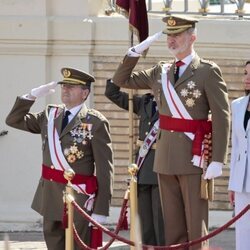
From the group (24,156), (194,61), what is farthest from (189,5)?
(194,61)

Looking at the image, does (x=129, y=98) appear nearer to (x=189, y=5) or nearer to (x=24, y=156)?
(x=24, y=156)

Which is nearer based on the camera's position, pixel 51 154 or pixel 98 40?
pixel 51 154

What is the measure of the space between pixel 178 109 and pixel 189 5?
4526mm

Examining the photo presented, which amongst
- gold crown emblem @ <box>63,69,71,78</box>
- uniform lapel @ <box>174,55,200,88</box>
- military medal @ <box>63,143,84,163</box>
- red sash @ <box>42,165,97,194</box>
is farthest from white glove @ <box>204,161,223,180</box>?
gold crown emblem @ <box>63,69,71,78</box>

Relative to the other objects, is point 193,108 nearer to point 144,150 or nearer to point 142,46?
point 142,46

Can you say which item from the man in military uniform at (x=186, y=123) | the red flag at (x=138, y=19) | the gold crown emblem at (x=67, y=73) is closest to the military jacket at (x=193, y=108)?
the man in military uniform at (x=186, y=123)

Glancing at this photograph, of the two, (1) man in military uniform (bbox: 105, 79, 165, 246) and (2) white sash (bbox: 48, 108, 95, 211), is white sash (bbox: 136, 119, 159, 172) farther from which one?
(2) white sash (bbox: 48, 108, 95, 211)

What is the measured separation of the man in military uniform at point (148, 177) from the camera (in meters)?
9.89

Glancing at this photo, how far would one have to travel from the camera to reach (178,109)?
871 centimetres

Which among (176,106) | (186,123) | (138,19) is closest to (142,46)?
(176,106)

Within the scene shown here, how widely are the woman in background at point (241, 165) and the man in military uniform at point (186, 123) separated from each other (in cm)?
29

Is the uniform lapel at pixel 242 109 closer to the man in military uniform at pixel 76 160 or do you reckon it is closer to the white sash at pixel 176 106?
the white sash at pixel 176 106

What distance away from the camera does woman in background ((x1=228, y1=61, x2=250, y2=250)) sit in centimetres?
894

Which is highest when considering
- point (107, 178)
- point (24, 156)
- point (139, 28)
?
point (139, 28)
